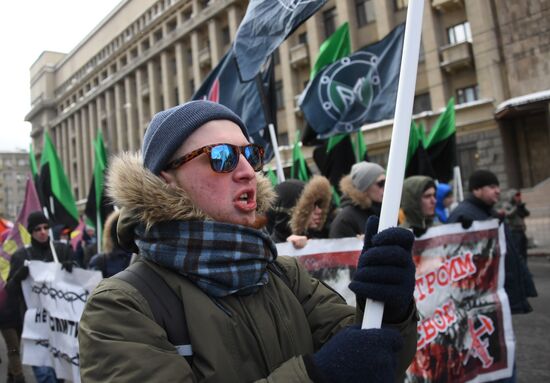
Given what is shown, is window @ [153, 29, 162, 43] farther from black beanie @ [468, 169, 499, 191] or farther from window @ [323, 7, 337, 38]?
black beanie @ [468, 169, 499, 191]

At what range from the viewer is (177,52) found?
115 ft

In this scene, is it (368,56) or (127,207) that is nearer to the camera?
(127,207)

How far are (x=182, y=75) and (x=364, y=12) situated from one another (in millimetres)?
16351

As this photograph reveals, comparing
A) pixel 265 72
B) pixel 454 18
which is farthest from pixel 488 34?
pixel 265 72

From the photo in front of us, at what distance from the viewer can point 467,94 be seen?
19625 mm

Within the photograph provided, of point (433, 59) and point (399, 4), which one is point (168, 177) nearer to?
point (433, 59)

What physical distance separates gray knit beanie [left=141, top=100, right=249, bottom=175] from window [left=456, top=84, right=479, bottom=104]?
20334 mm

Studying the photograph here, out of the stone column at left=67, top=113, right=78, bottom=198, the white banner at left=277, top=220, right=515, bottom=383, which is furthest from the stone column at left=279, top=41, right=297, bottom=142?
the stone column at left=67, top=113, right=78, bottom=198

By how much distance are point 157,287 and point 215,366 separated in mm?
254

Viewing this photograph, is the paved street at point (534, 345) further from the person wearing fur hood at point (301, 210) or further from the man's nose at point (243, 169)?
the man's nose at point (243, 169)

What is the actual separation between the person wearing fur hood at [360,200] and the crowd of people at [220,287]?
6.51 ft

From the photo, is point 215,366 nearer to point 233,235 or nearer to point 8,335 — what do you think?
point 233,235

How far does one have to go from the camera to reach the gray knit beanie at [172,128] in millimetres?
1318

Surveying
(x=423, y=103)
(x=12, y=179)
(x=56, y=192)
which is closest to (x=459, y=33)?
(x=423, y=103)
